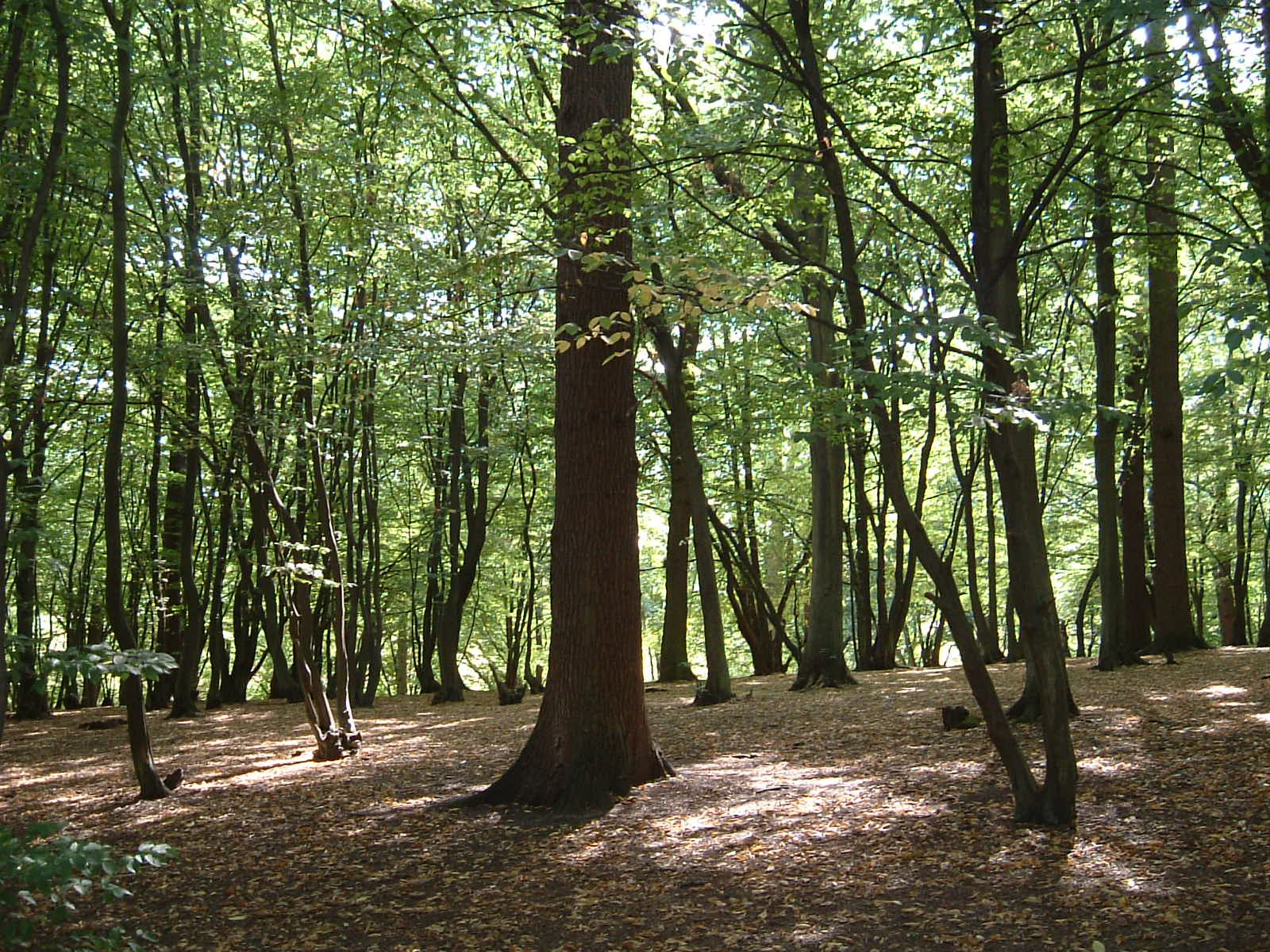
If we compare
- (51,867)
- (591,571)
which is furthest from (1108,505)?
(51,867)

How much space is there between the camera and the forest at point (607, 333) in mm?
5172

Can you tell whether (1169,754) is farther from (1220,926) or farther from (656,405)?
(656,405)

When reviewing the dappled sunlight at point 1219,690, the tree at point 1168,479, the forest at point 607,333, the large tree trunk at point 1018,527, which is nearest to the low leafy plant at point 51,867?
the forest at point 607,333

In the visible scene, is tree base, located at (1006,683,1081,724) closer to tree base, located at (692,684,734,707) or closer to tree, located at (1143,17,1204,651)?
tree base, located at (692,684,734,707)

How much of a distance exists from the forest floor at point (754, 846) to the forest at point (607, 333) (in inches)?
13.9

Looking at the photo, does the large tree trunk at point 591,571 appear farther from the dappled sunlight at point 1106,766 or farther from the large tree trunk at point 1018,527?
the dappled sunlight at point 1106,766

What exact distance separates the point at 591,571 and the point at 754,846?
216 cm

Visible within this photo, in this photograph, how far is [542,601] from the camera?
25469mm

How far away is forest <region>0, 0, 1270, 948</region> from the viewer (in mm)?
5172

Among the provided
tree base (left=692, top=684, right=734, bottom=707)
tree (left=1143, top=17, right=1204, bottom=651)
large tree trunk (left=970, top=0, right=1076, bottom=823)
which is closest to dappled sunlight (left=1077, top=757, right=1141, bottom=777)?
large tree trunk (left=970, top=0, right=1076, bottom=823)

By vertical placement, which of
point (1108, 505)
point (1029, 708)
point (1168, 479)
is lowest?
point (1029, 708)

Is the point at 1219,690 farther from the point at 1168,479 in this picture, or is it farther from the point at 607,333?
the point at 607,333

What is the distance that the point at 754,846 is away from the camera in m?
5.44

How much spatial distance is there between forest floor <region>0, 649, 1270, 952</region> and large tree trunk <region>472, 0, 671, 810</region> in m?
0.31
